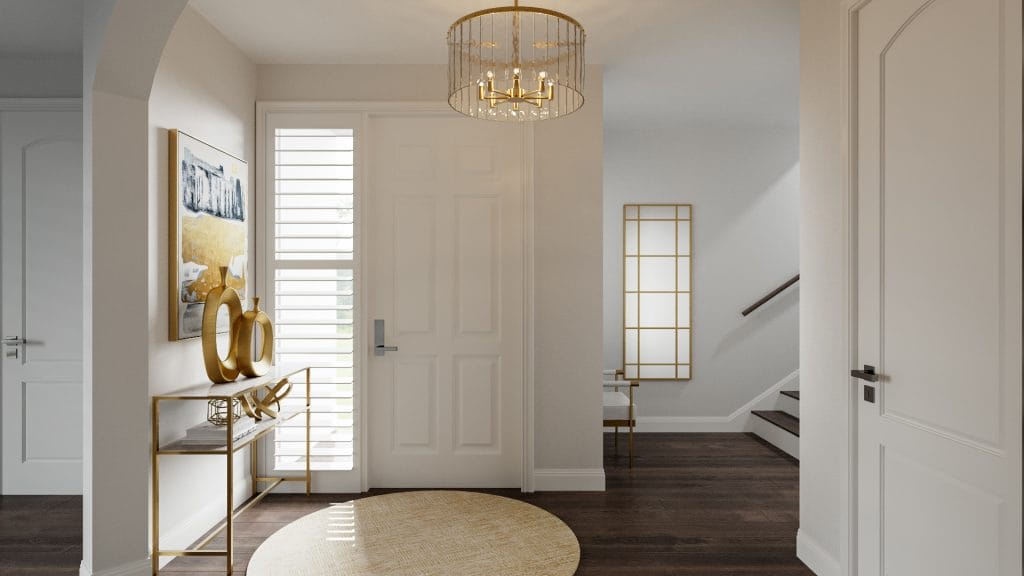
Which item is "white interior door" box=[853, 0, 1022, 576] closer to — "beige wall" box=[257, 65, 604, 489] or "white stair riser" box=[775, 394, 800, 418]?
"beige wall" box=[257, 65, 604, 489]

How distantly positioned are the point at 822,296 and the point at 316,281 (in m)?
2.81

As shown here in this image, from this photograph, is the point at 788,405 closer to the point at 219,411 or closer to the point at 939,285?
the point at 939,285

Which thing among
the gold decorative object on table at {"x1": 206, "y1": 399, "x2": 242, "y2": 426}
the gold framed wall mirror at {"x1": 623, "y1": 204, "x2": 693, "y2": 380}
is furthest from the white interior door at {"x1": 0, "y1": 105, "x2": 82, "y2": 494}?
the gold framed wall mirror at {"x1": 623, "y1": 204, "x2": 693, "y2": 380}

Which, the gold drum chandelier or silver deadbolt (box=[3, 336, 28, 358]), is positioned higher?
the gold drum chandelier

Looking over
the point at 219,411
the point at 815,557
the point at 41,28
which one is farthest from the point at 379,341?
the point at 815,557

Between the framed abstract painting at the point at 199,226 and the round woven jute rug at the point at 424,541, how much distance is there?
115 centimetres

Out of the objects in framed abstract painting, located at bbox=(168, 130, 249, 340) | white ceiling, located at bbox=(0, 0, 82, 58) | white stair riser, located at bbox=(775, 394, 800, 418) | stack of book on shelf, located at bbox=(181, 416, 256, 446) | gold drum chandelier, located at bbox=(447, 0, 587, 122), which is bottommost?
white stair riser, located at bbox=(775, 394, 800, 418)

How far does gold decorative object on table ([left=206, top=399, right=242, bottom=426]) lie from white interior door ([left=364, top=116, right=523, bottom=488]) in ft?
2.84

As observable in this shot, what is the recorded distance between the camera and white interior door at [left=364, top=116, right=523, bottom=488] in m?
3.73

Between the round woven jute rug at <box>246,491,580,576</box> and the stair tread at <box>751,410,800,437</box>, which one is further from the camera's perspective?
the stair tread at <box>751,410,800,437</box>

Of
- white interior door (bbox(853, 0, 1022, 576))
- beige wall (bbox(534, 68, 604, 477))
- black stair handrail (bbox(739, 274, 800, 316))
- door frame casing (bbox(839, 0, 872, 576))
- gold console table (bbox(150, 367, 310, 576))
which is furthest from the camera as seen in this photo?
black stair handrail (bbox(739, 274, 800, 316))

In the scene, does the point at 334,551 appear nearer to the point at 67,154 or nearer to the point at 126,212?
the point at 126,212

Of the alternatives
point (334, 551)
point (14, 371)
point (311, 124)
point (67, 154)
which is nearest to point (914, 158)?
point (334, 551)

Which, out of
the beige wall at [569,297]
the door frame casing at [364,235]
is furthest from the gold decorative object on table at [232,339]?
the beige wall at [569,297]
